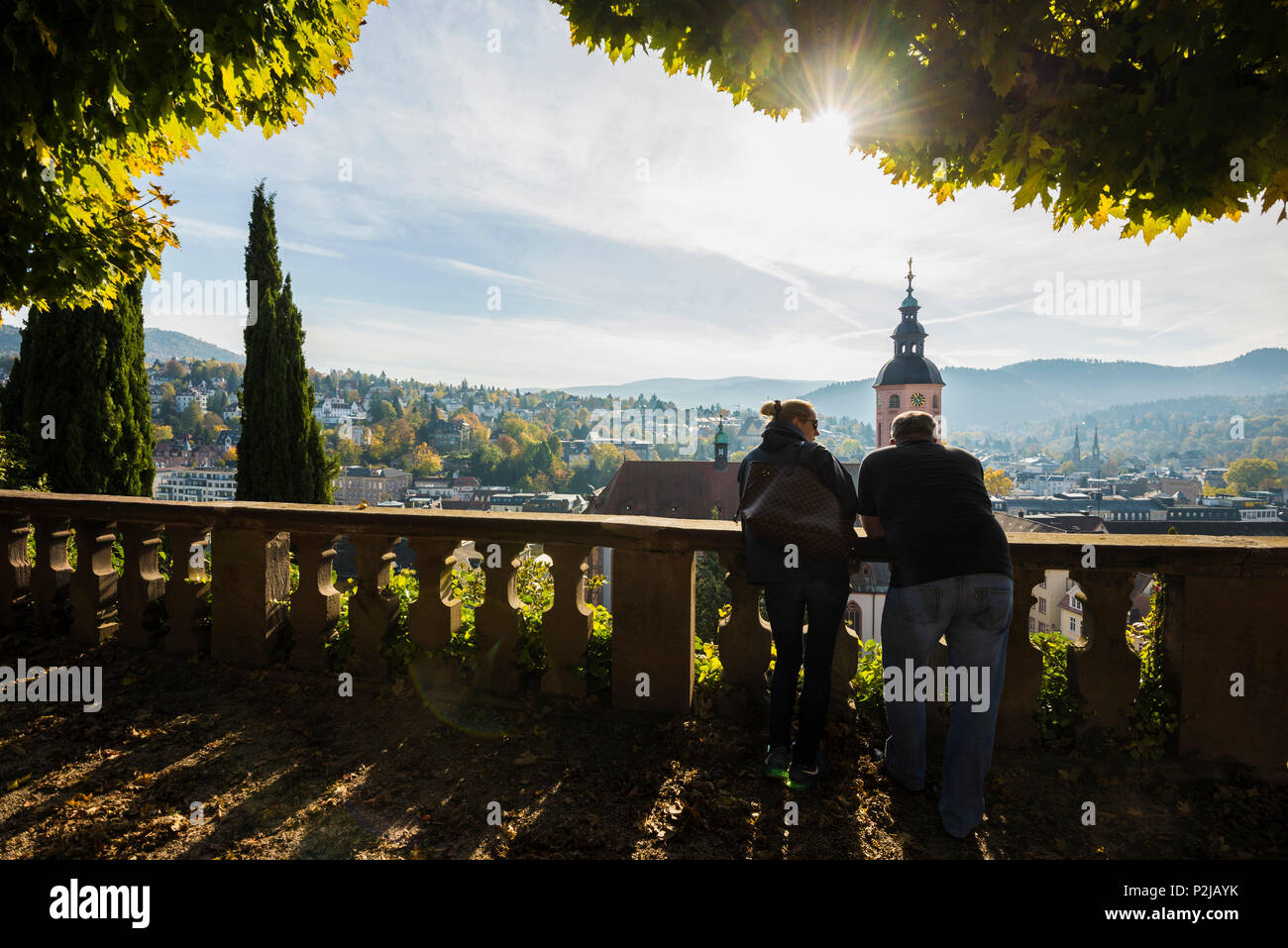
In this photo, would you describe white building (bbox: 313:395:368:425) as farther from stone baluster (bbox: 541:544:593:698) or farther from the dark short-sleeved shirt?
the dark short-sleeved shirt

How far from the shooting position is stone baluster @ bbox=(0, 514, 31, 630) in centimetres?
449

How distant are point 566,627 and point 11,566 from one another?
4203 mm

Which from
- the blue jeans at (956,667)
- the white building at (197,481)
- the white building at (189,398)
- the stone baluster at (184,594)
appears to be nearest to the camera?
the blue jeans at (956,667)

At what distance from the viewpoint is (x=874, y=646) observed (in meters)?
4.22

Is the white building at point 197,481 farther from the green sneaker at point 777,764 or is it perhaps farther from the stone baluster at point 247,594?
the green sneaker at point 777,764

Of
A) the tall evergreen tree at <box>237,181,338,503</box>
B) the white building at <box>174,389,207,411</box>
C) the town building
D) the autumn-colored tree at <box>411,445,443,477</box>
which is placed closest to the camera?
the tall evergreen tree at <box>237,181,338,503</box>

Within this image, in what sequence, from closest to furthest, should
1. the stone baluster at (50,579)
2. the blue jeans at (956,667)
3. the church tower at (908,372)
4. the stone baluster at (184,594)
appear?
1. the blue jeans at (956,667)
2. the stone baluster at (184,594)
3. the stone baluster at (50,579)
4. the church tower at (908,372)

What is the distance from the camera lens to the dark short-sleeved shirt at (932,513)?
9.31 ft

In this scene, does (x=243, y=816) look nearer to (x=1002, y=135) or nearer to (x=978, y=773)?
(x=978, y=773)

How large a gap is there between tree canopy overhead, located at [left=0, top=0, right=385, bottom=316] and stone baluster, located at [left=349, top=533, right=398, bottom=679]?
2.53 meters

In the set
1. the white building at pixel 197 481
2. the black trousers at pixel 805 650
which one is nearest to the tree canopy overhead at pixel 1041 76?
the black trousers at pixel 805 650

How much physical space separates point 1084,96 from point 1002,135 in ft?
1.07

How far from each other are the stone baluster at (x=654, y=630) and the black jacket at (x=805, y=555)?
450 mm

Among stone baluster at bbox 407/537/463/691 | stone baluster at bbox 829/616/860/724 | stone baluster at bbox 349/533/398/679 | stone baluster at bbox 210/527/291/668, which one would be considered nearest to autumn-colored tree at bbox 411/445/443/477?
stone baluster at bbox 210/527/291/668
